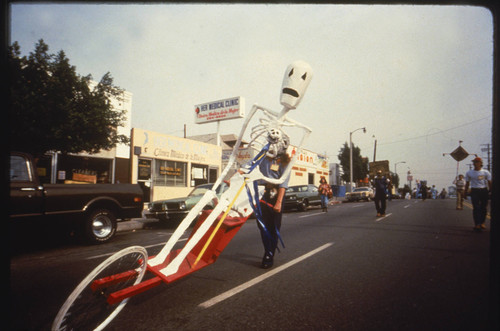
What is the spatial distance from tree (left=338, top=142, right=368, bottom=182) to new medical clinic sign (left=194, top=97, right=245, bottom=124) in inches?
1440

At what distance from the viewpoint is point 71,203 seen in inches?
236

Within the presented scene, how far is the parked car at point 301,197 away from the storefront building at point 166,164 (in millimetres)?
7348

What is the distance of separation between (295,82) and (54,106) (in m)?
6.82

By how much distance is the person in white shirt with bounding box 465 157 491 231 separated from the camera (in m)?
7.16

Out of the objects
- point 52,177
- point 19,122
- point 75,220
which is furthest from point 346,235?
point 52,177

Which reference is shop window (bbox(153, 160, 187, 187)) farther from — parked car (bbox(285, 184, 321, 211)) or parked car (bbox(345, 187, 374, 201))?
parked car (bbox(345, 187, 374, 201))

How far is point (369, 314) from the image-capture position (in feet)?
8.75

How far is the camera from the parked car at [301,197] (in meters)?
15.6

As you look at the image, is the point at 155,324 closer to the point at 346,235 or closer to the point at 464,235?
the point at 346,235

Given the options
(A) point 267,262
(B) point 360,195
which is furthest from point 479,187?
(B) point 360,195

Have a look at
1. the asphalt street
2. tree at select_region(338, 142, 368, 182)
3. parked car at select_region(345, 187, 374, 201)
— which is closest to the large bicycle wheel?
the asphalt street

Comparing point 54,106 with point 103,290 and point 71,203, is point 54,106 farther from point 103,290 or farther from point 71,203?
point 103,290

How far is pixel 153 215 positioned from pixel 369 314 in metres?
8.14

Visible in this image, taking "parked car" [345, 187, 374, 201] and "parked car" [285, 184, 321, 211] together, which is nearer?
"parked car" [285, 184, 321, 211]
